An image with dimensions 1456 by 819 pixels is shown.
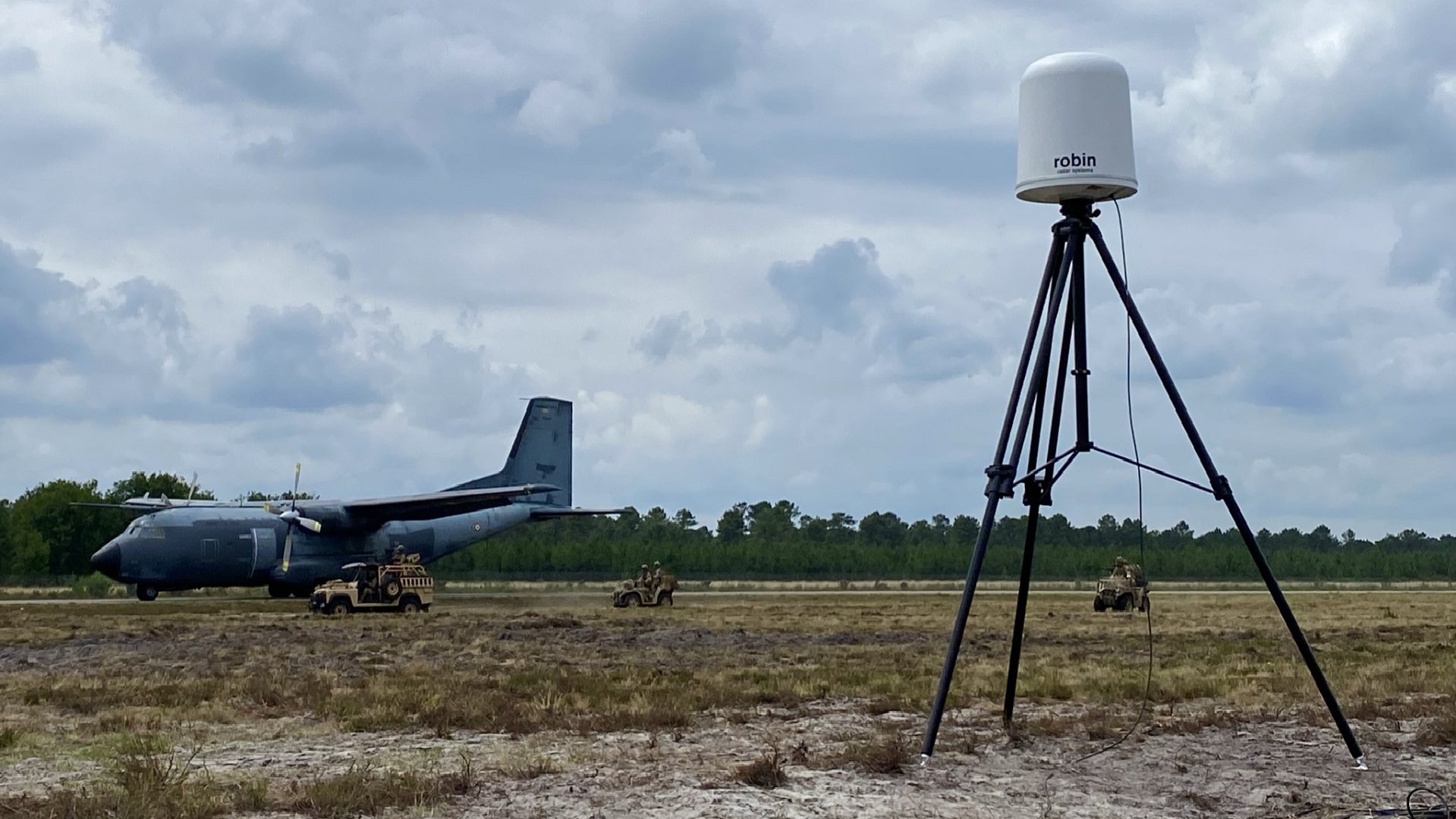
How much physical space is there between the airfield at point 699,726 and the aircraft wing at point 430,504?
49.0 ft

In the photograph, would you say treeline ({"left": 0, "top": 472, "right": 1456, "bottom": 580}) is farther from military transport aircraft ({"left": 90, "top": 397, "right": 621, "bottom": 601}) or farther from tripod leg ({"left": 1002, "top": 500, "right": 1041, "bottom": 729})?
tripod leg ({"left": 1002, "top": 500, "right": 1041, "bottom": 729})

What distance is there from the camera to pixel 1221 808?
9.98 m

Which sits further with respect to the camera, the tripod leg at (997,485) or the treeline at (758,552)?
the treeline at (758,552)

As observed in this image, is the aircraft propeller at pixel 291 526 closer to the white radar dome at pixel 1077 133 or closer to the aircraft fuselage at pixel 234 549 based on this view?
the aircraft fuselage at pixel 234 549

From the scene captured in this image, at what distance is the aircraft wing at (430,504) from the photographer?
→ 4578cm

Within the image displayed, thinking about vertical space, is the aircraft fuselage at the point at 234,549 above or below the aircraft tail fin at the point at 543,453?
below

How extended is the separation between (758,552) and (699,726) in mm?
85896

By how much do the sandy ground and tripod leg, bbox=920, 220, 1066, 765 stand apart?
0.59m

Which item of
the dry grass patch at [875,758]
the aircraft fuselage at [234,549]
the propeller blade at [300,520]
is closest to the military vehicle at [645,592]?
the aircraft fuselage at [234,549]

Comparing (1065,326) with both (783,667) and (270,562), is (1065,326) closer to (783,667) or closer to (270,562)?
(783,667)

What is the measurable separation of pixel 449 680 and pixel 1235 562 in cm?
9427

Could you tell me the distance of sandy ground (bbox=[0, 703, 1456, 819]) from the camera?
954 cm

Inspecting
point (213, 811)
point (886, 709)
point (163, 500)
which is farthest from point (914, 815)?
point (163, 500)

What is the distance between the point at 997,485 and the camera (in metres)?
10.6
